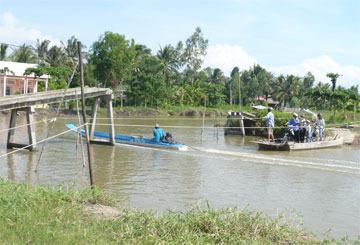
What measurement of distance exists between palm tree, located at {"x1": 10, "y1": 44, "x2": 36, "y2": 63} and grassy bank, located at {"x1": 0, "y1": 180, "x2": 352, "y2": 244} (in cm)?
5083

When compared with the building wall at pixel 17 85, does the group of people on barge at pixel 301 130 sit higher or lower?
lower

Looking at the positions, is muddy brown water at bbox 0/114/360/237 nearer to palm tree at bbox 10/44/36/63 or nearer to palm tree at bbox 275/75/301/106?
palm tree at bbox 10/44/36/63

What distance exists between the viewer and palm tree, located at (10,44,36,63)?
55.8 metres

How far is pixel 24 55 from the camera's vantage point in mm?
55812

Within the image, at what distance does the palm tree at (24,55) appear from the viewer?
5584 cm

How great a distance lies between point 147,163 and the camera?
56.3 feet

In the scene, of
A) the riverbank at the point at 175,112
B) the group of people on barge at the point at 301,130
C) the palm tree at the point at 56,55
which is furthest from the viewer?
the palm tree at the point at 56,55

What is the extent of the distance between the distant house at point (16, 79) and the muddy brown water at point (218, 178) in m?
26.2

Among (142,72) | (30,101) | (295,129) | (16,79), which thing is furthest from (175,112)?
(30,101)

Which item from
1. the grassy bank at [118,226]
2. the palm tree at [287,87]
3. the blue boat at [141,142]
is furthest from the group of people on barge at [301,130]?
the palm tree at [287,87]

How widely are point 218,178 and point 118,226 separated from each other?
8.08 metres

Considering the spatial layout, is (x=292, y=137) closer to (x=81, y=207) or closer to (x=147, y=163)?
(x=147, y=163)

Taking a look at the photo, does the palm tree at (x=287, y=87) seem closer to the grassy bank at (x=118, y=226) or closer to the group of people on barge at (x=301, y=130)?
the group of people on barge at (x=301, y=130)

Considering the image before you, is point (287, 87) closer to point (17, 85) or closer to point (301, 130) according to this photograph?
point (17, 85)
